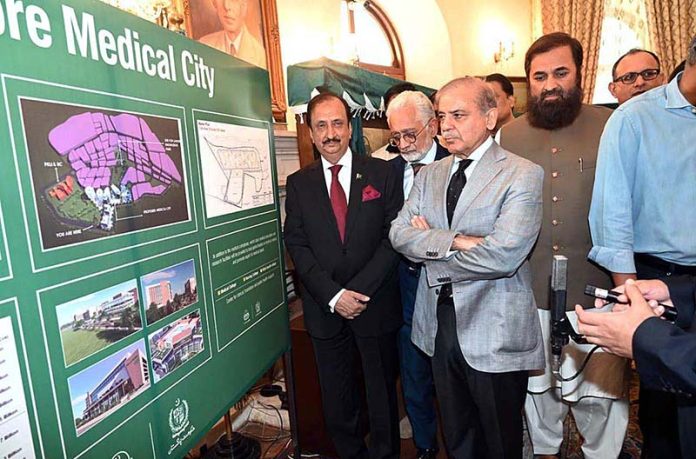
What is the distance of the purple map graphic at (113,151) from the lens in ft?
3.45

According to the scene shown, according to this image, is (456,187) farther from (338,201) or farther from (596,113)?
(596,113)

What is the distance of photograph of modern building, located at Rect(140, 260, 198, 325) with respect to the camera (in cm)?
129

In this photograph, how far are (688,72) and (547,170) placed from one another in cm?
59

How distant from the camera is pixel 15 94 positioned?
3.05 feet

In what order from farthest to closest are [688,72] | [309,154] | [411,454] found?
1. [309,154]
2. [411,454]
3. [688,72]

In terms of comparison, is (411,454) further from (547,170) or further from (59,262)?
(59,262)

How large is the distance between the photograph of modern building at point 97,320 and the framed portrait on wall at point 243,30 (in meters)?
1.85

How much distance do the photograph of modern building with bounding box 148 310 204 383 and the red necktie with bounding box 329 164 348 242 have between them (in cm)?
74

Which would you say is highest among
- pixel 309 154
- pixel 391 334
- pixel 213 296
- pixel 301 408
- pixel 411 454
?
pixel 309 154

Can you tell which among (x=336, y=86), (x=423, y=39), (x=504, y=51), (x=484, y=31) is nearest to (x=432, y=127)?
(x=336, y=86)

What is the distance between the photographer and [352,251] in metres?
1.99

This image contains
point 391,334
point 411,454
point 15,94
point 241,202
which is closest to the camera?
point 15,94

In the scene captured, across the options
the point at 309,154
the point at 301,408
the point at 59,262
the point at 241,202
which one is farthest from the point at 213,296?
the point at 309,154

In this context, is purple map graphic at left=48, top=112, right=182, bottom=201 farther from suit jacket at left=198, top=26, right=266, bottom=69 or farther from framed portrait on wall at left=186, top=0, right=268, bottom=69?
suit jacket at left=198, top=26, right=266, bottom=69
